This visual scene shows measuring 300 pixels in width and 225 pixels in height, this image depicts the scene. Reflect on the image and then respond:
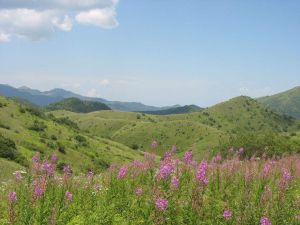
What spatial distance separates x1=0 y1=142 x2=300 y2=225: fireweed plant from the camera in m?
9.25

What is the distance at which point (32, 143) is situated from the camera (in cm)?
5141

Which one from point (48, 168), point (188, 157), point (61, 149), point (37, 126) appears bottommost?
point (61, 149)

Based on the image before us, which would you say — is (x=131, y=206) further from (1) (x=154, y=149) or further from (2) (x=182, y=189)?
(1) (x=154, y=149)

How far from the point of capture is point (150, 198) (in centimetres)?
977

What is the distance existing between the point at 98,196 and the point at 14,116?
188 feet

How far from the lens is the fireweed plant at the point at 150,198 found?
9250 mm

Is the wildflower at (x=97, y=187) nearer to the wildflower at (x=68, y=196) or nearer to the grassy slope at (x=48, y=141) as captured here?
the wildflower at (x=68, y=196)

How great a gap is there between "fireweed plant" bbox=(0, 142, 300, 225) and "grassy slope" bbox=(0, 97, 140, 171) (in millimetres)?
32048

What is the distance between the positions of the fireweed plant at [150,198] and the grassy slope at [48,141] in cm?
3205

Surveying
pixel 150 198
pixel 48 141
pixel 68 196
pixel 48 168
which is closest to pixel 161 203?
pixel 150 198

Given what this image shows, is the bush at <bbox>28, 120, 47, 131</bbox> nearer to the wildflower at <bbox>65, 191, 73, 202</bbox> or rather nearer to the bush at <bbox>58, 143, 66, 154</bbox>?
the bush at <bbox>58, 143, 66, 154</bbox>

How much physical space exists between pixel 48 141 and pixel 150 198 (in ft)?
161

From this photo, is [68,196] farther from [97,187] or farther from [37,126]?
[37,126]

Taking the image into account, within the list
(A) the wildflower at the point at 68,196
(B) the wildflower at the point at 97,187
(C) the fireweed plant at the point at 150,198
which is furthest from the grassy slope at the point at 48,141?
(A) the wildflower at the point at 68,196
